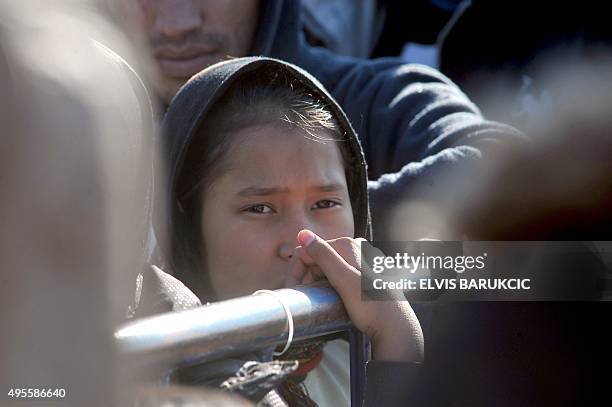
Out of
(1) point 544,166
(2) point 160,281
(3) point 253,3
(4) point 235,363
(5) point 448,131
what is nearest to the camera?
(4) point 235,363

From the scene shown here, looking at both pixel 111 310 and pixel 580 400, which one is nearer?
pixel 111 310

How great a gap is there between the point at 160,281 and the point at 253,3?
1.64m

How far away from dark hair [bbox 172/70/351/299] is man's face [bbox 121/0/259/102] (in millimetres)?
720

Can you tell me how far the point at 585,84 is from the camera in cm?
298

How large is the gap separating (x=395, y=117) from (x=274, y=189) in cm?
102

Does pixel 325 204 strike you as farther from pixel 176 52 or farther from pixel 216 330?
pixel 176 52

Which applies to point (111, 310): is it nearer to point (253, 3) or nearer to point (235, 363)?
point (235, 363)

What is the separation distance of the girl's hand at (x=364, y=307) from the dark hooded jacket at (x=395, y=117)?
826mm

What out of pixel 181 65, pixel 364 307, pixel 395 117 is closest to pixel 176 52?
pixel 181 65

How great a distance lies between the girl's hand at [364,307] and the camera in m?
1.07

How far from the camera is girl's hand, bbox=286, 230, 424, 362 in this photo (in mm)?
1074

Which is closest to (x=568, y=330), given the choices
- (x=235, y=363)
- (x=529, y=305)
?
(x=529, y=305)

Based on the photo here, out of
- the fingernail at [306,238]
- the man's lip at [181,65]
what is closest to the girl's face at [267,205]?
the fingernail at [306,238]

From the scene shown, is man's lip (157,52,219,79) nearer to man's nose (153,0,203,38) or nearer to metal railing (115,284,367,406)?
man's nose (153,0,203,38)
